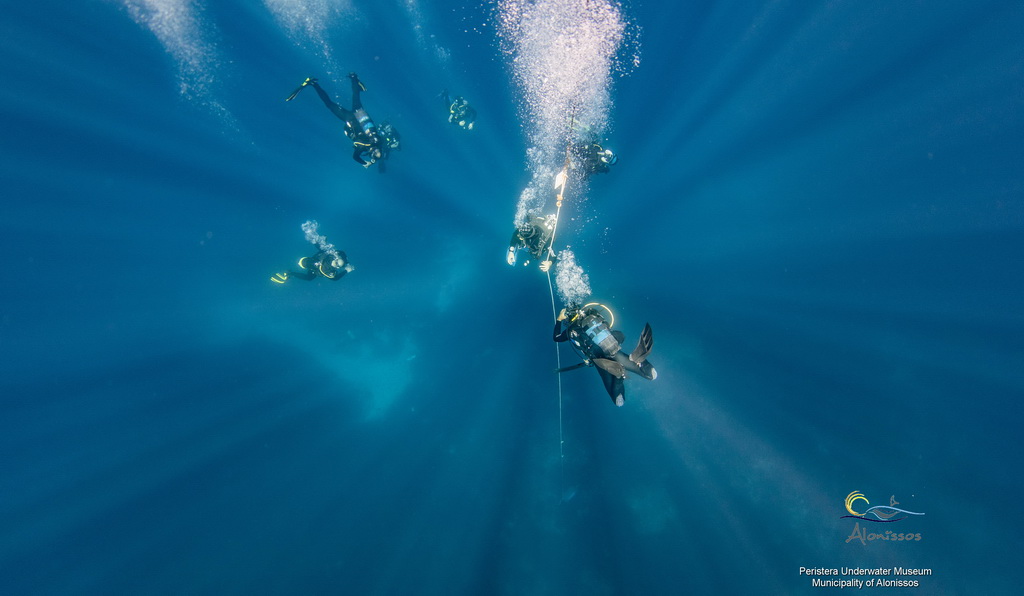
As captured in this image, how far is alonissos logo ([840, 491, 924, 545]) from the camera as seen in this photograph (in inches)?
416

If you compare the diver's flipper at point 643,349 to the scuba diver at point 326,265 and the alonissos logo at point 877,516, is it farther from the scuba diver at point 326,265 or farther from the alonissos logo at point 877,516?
the alonissos logo at point 877,516

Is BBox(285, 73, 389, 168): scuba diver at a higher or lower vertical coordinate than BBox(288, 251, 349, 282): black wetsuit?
higher

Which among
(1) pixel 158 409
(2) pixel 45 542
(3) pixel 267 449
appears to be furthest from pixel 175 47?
(2) pixel 45 542

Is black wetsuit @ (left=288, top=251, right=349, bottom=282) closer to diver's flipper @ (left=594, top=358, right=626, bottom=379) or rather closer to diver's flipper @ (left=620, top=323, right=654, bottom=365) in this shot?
diver's flipper @ (left=594, top=358, right=626, bottom=379)

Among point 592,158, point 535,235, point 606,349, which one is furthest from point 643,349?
point 592,158

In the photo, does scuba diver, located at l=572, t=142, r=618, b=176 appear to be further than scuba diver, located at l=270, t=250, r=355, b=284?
No

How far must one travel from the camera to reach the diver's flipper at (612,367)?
20.9 ft

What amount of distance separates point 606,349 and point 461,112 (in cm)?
1062

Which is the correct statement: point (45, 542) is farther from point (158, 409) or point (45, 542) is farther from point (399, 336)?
point (399, 336)

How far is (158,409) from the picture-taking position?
1430 cm

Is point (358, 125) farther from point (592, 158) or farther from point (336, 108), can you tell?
point (592, 158)

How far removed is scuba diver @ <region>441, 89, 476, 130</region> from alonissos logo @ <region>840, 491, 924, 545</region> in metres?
18.5

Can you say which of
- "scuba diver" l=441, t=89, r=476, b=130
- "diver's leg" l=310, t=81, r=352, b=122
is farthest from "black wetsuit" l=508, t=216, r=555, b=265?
"diver's leg" l=310, t=81, r=352, b=122

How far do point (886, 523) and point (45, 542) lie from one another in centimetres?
3093
